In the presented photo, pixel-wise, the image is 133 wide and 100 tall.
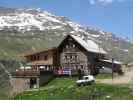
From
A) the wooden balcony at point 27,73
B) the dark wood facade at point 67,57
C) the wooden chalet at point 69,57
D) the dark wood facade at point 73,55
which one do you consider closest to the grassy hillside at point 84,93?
the wooden balcony at point 27,73

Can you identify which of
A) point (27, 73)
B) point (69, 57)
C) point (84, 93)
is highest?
point (69, 57)

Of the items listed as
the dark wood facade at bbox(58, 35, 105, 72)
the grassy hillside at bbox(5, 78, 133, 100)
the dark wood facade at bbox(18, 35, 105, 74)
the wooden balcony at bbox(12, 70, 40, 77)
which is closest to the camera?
the grassy hillside at bbox(5, 78, 133, 100)

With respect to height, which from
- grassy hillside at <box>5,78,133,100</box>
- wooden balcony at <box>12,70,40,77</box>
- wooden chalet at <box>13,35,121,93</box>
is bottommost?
grassy hillside at <box>5,78,133,100</box>

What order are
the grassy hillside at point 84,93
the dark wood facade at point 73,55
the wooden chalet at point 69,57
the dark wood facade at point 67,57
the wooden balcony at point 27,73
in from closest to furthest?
the grassy hillside at point 84,93, the wooden balcony at point 27,73, the wooden chalet at point 69,57, the dark wood facade at point 73,55, the dark wood facade at point 67,57

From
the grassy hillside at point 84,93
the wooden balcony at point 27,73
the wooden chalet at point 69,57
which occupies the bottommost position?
the grassy hillside at point 84,93

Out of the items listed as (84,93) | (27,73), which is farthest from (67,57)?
(84,93)

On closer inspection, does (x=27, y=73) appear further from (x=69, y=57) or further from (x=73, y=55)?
(x=73, y=55)

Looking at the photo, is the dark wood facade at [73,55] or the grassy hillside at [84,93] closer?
the grassy hillside at [84,93]

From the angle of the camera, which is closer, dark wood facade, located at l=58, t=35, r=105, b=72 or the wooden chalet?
the wooden chalet

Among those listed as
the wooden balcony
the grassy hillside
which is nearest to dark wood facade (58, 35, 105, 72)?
the wooden balcony

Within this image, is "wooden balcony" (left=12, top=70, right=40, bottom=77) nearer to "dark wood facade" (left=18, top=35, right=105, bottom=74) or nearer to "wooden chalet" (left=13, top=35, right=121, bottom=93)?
"wooden chalet" (left=13, top=35, right=121, bottom=93)

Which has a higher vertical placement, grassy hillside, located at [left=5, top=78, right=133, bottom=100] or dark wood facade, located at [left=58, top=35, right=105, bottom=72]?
dark wood facade, located at [left=58, top=35, right=105, bottom=72]

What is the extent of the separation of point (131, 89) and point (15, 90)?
31101 mm

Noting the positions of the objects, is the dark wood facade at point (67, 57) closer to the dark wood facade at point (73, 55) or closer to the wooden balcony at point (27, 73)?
the dark wood facade at point (73, 55)
